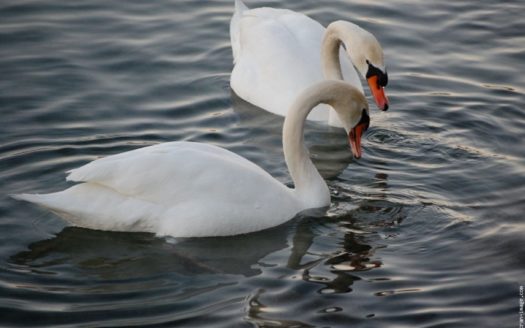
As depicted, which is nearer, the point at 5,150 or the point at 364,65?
the point at 5,150

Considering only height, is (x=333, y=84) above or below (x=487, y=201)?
above

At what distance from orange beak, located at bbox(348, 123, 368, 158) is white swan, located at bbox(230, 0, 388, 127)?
1.24 metres

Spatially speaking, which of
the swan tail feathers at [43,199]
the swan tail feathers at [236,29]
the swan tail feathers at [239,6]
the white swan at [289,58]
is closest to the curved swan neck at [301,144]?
the white swan at [289,58]

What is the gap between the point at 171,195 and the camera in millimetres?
9664

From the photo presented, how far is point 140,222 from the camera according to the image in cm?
970

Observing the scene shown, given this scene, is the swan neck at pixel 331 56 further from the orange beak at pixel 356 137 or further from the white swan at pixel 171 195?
the white swan at pixel 171 195

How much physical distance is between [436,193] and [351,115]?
1.06 metres

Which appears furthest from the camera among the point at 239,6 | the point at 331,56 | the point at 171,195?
the point at 239,6

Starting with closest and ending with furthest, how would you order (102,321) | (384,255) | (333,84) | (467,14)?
(102,321), (384,255), (333,84), (467,14)

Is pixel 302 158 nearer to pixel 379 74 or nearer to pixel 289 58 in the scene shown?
pixel 379 74

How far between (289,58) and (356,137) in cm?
233

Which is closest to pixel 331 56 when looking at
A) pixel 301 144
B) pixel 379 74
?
pixel 379 74

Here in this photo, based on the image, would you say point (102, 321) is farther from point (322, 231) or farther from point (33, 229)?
point (322, 231)

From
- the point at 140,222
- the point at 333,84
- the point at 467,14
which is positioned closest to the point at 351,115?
the point at 333,84
